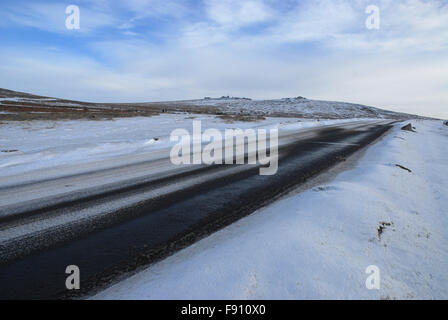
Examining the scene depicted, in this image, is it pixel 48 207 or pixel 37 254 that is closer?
pixel 37 254

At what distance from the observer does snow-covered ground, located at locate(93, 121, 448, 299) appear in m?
2.32

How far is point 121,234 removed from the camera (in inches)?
142

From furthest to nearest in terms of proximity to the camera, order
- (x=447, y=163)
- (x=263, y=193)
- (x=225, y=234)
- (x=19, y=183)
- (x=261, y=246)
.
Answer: (x=447, y=163), (x=19, y=183), (x=263, y=193), (x=225, y=234), (x=261, y=246)

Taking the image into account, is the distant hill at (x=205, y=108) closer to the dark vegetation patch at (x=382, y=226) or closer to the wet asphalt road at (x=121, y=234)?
the wet asphalt road at (x=121, y=234)

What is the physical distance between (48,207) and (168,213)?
6.86ft

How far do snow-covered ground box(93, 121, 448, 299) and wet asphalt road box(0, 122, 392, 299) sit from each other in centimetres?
30

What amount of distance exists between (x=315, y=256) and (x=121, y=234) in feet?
8.37

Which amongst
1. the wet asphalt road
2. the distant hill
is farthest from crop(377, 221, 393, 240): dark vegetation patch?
the distant hill

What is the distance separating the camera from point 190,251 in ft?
10.3

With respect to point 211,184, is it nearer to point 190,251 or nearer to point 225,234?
point 225,234

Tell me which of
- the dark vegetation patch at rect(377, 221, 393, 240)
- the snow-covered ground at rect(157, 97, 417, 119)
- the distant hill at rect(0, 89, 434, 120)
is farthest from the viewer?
the snow-covered ground at rect(157, 97, 417, 119)

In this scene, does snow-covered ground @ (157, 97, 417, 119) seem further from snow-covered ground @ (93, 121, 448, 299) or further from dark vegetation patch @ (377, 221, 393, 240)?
dark vegetation patch @ (377, 221, 393, 240)

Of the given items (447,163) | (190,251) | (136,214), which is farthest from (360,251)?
(447,163)

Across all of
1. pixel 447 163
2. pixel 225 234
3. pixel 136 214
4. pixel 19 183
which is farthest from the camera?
pixel 447 163
